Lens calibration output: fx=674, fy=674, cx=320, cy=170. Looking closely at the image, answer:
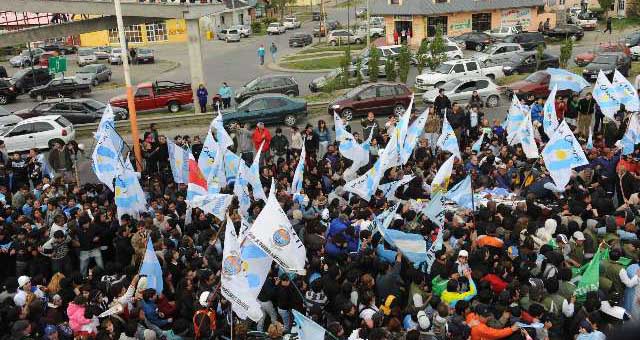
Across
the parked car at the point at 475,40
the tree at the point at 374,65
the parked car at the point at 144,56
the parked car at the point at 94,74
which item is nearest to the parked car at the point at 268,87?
the tree at the point at 374,65

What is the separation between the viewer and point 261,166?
15930mm

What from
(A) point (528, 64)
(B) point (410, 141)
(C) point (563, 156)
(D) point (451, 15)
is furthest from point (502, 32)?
(C) point (563, 156)

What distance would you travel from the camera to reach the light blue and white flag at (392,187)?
13086 millimetres

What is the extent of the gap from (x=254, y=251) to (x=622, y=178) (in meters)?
8.01

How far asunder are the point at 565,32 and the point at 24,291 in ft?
150

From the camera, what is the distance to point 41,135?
22.0 m

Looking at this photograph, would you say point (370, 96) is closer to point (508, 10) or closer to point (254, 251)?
point (254, 251)

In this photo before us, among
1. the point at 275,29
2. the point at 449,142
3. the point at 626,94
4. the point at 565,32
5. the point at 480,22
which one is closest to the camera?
the point at 449,142

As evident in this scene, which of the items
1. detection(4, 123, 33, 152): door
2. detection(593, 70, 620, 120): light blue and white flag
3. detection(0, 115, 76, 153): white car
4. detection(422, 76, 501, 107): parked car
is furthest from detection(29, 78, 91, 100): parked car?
detection(593, 70, 620, 120): light blue and white flag

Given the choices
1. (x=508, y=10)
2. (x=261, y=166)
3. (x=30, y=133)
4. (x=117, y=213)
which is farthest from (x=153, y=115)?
(x=508, y=10)

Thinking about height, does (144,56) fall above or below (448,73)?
above

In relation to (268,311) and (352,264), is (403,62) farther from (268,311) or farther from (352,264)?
(268,311)

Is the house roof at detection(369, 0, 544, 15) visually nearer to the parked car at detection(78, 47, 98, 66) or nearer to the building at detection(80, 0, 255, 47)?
the building at detection(80, 0, 255, 47)

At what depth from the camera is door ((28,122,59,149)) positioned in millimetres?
22016
